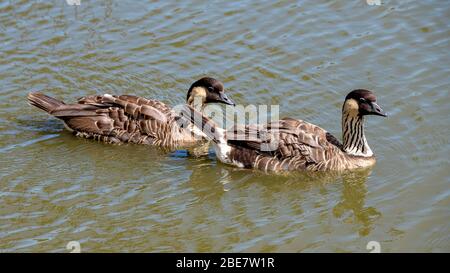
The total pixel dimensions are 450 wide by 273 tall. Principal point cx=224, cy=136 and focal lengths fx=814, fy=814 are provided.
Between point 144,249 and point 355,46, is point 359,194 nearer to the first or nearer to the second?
point 144,249

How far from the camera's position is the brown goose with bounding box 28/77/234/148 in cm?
1402

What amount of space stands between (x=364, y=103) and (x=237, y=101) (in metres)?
2.90

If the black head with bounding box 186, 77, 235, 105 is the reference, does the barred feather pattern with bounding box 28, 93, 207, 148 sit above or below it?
below

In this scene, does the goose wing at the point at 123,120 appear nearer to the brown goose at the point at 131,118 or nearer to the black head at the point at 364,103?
the brown goose at the point at 131,118

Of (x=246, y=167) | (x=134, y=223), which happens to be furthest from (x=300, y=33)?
(x=134, y=223)

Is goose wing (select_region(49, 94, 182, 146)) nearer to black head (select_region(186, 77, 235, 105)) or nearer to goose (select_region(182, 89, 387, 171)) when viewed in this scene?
black head (select_region(186, 77, 235, 105))

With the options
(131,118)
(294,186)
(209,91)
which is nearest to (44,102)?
(131,118)

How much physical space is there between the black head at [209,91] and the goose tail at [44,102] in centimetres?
236

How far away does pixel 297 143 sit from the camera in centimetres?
1299

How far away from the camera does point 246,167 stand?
13.3 meters

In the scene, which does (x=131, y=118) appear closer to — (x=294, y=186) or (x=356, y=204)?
(x=294, y=186)

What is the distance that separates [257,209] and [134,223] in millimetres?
1824

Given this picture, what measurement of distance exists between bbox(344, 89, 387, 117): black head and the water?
2.95 feet

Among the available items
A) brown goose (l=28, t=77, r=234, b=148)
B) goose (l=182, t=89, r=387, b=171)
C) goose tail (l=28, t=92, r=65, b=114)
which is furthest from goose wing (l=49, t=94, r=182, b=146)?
goose (l=182, t=89, r=387, b=171)
